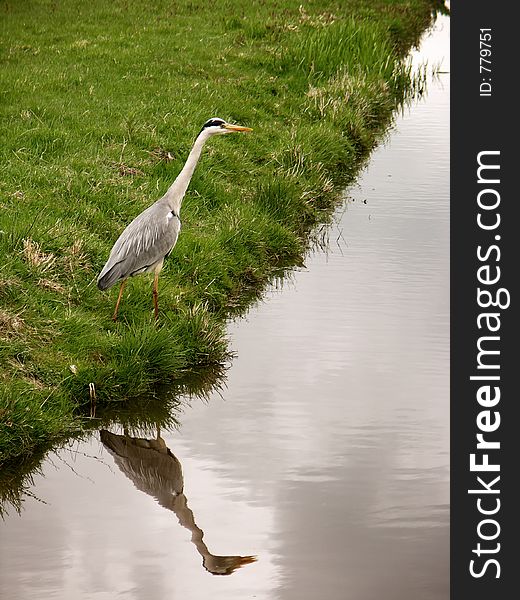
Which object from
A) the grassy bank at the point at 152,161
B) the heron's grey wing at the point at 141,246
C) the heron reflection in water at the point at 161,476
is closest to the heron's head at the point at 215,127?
the heron's grey wing at the point at 141,246

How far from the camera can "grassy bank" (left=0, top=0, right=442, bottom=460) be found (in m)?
10.4

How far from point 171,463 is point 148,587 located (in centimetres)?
200

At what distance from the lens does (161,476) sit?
9016 mm

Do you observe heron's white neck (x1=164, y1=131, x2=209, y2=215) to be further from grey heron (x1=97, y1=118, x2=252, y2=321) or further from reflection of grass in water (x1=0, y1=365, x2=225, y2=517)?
reflection of grass in water (x1=0, y1=365, x2=225, y2=517)

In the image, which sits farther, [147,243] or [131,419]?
[147,243]

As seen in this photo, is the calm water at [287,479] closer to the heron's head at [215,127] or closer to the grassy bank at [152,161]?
the grassy bank at [152,161]

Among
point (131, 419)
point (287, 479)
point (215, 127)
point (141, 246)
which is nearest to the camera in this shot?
point (287, 479)

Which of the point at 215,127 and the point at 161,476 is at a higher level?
the point at 215,127

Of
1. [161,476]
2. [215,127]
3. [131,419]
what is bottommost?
[161,476]

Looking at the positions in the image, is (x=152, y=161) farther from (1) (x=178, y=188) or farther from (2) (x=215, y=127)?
(1) (x=178, y=188)

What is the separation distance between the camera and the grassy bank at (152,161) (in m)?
10.4

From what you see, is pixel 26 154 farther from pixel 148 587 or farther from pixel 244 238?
pixel 148 587

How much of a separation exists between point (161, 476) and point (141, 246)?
100.0 inches

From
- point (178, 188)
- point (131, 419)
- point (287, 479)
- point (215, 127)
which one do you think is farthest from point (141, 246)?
point (287, 479)
